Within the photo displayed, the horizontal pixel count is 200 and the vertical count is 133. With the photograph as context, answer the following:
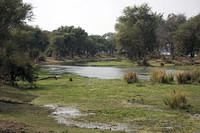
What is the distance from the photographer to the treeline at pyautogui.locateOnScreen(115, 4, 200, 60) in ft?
270

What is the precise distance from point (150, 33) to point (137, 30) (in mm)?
9374

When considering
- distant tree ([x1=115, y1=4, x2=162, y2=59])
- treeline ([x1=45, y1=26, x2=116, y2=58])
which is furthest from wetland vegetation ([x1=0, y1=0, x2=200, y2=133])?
treeline ([x1=45, y1=26, x2=116, y2=58])

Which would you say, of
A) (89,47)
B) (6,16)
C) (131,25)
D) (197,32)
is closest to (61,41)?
(89,47)

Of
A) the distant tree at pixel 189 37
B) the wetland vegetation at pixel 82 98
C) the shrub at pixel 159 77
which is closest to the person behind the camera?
the wetland vegetation at pixel 82 98

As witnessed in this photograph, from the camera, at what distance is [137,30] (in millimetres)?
89125

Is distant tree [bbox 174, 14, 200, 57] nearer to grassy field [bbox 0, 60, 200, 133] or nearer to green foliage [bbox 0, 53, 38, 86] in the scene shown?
green foliage [bbox 0, 53, 38, 86]

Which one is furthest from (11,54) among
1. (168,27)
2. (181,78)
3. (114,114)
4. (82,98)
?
(168,27)

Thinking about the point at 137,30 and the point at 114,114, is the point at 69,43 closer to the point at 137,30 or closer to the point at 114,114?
the point at 137,30

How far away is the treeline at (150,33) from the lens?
82312 mm

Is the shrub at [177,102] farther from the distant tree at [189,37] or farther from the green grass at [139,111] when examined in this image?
the distant tree at [189,37]

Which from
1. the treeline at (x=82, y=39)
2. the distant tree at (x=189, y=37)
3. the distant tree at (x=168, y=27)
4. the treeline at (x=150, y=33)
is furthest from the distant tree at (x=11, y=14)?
the distant tree at (x=168, y=27)

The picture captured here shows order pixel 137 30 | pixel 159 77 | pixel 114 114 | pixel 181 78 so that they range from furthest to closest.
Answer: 1. pixel 137 30
2. pixel 159 77
3. pixel 181 78
4. pixel 114 114

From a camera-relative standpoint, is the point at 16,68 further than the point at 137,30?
No

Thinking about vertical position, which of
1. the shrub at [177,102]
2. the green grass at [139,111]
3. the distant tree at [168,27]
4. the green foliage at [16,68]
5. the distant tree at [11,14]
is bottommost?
the green grass at [139,111]
